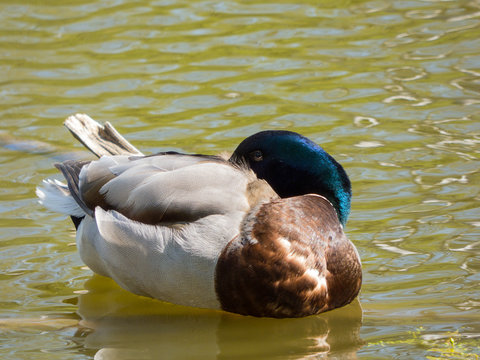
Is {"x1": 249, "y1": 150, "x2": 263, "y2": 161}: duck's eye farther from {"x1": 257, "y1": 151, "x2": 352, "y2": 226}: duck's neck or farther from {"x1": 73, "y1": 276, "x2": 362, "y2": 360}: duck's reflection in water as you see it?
{"x1": 73, "y1": 276, "x2": 362, "y2": 360}: duck's reflection in water

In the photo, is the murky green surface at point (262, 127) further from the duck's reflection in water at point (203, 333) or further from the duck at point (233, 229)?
the duck at point (233, 229)

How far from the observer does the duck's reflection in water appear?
477cm

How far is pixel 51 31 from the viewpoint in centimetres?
1027

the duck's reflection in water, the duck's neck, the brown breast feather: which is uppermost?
the duck's neck

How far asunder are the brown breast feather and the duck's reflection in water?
0.09m

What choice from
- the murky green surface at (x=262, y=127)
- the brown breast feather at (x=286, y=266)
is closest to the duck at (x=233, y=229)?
the brown breast feather at (x=286, y=266)

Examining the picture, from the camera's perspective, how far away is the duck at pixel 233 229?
4.98m

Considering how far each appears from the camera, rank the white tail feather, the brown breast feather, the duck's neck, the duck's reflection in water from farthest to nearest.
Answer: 1. the white tail feather
2. the duck's neck
3. the brown breast feather
4. the duck's reflection in water

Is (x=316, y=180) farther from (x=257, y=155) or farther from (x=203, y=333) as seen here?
(x=203, y=333)

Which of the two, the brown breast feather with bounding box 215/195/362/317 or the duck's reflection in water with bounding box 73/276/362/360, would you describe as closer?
the duck's reflection in water with bounding box 73/276/362/360

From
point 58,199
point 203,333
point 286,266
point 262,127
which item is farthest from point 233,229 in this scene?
point 262,127

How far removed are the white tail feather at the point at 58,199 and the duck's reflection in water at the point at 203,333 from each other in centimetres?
60

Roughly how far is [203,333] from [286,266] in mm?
542

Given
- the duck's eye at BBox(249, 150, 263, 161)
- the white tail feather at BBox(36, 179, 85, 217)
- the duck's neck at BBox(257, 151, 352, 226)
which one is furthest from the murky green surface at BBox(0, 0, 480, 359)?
the duck's eye at BBox(249, 150, 263, 161)
